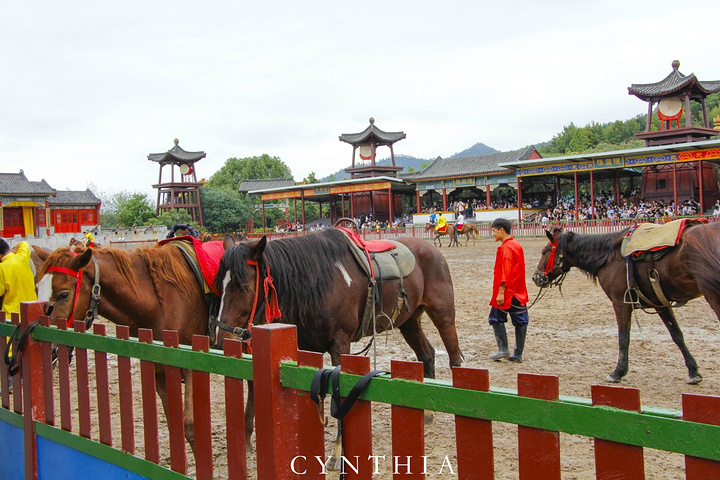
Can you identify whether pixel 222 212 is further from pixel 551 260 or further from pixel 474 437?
pixel 474 437

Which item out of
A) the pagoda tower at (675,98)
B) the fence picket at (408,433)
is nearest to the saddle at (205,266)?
the fence picket at (408,433)

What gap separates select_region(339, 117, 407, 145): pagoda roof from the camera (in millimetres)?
43906

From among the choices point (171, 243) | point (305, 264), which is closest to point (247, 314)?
point (305, 264)

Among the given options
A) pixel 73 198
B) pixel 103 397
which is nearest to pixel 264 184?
pixel 73 198

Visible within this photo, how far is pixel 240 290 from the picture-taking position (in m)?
3.43

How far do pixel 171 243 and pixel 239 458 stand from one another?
2.92m

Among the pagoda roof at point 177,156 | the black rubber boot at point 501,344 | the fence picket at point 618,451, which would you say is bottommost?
the black rubber boot at point 501,344

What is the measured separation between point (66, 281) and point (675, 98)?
3458 centimetres

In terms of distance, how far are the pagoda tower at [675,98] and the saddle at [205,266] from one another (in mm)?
30013

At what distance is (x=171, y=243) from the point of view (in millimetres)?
4559

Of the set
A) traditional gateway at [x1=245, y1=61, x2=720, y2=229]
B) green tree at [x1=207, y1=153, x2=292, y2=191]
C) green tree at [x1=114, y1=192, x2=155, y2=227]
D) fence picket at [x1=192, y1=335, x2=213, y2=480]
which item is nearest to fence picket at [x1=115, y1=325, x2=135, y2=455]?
fence picket at [x1=192, y1=335, x2=213, y2=480]

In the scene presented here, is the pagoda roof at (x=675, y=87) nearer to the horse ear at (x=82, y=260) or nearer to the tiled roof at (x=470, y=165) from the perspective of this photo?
the tiled roof at (x=470, y=165)

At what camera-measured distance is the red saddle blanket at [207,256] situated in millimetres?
4242

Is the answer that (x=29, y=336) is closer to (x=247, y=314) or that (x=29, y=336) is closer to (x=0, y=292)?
(x=247, y=314)
